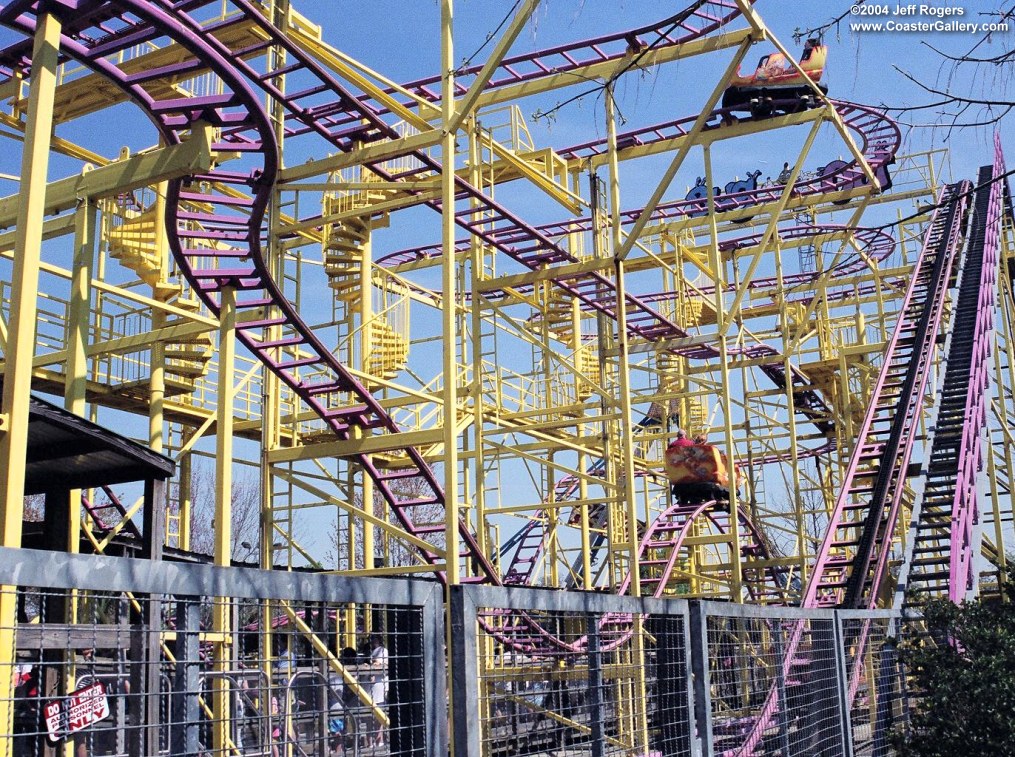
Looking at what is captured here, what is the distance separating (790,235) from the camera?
26281 millimetres

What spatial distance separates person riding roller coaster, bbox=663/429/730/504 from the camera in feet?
71.2

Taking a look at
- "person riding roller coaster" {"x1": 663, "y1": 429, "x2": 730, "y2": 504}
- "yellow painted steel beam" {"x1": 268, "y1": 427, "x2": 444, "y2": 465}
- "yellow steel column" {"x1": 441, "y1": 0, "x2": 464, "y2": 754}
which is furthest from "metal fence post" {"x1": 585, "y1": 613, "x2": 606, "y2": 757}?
"person riding roller coaster" {"x1": 663, "y1": 429, "x2": 730, "y2": 504}

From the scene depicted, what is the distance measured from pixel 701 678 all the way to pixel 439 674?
2.13 metres

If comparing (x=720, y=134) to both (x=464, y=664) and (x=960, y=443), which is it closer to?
(x=960, y=443)

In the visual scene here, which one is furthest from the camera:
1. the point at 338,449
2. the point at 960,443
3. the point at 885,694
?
the point at 960,443

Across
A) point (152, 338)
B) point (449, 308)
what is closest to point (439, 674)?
point (449, 308)

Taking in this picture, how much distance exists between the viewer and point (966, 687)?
7.50 metres

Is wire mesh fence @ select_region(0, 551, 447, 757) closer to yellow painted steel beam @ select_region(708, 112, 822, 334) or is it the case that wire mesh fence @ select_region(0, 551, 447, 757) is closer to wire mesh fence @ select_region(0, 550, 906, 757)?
wire mesh fence @ select_region(0, 550, 906, 757)

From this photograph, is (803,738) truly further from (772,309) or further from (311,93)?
(772,309)

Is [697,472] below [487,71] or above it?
below

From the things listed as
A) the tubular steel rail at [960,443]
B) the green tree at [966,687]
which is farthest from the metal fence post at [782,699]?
the tubular steel rail at [960,443]

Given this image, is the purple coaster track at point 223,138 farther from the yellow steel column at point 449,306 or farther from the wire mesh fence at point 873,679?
the wire mesh fence at point 873,679

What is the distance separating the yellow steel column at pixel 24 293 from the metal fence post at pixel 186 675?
3905 millimetres

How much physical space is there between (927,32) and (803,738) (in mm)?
4321
